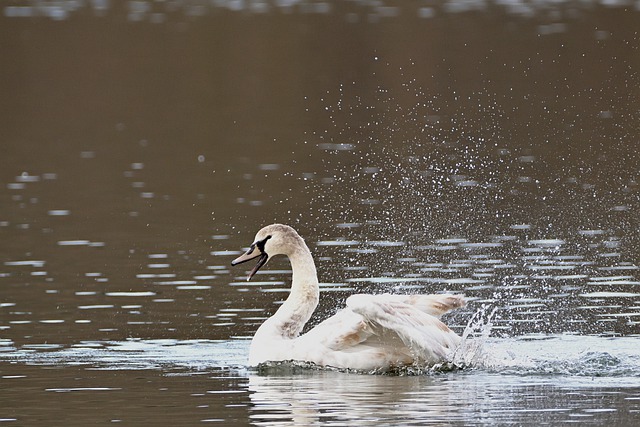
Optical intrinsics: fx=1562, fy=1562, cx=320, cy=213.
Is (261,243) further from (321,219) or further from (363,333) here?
(321,219)

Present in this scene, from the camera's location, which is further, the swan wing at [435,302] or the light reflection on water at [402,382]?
the swan wing at [435,302]

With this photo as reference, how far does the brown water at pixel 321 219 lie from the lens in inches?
497

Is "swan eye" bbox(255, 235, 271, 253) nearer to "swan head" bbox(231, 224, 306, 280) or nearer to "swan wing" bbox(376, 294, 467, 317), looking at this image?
"swan head" bbox(231, 224, 306, 280)

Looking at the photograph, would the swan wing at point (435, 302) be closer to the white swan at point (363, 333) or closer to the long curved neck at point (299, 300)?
the white swan at point (363, 333)

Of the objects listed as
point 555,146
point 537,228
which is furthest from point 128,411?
point 555,146

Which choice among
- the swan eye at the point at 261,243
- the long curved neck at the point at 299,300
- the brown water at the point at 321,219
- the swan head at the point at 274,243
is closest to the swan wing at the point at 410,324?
the brown water at the point at 321,219

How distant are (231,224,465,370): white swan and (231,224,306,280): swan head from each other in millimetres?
304

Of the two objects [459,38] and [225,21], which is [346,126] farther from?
[225,21]

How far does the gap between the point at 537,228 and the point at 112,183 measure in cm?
872

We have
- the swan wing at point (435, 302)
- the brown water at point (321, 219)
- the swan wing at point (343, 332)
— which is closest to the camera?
the brown water at point (321, 219)

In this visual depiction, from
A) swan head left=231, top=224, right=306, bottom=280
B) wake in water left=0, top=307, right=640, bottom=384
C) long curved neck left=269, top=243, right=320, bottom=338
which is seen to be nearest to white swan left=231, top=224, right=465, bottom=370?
long curved neck left=269, top=243, right=320, bottom=338

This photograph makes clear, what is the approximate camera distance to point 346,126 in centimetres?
3306

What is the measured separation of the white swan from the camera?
42.6 feet

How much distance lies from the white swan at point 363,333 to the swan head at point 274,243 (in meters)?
0.30
